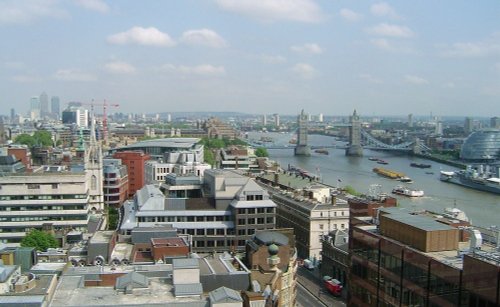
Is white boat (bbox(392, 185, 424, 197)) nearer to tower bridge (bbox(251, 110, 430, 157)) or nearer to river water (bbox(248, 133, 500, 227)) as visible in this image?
river water (bbox(248, 133, 500, 227))

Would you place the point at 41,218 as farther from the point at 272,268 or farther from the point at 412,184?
the point at 412,184

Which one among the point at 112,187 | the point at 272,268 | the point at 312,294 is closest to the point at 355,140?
the point at 112,187

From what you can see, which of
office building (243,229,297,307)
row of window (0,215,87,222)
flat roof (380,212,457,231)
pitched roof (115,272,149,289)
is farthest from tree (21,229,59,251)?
flat roof (380,212,457,231)

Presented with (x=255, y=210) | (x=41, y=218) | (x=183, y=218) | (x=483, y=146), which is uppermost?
(x=255, y=210)

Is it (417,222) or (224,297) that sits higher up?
(417,222)

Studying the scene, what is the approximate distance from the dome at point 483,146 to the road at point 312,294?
7503 centimetres

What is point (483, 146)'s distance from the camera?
94.8 metres

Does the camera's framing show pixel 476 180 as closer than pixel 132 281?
No

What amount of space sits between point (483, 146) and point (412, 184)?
33105 millimetres

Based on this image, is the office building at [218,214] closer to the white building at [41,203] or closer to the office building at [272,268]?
the white building at [41,203]

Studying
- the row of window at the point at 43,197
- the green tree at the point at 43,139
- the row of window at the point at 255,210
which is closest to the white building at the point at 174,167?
the row of window at the point at 43,197

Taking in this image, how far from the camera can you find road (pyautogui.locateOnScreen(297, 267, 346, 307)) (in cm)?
2394

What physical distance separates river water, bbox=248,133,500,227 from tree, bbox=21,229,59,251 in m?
26.3

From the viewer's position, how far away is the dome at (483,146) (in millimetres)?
94688
